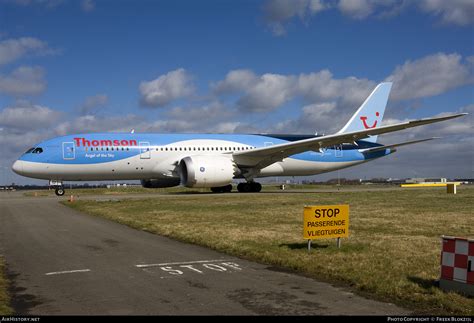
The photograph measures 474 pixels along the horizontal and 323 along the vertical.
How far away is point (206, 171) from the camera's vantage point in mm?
28641

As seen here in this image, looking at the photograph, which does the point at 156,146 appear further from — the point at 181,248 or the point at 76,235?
the point at 181,248

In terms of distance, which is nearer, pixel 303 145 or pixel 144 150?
pixel 303 145

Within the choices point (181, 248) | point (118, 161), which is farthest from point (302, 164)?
point (181, 248)

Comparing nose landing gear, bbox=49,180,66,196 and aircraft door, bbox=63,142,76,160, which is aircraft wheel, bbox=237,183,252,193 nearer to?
aircraft door, bbox=63,142,76,160

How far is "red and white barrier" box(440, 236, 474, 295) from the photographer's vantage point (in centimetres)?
630

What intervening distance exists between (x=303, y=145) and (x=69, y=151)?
15389 millimetres

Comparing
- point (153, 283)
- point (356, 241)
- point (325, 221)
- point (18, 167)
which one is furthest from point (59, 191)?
point (153, 283)

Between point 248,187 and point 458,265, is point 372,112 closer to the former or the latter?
point 248,187

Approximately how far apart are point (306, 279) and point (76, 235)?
7.95 meters

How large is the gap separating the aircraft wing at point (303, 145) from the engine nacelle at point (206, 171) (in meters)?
2.01

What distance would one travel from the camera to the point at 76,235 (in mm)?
12930

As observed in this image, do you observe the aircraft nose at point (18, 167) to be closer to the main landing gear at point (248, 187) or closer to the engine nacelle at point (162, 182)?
the engine nacelle at point (162, 182)

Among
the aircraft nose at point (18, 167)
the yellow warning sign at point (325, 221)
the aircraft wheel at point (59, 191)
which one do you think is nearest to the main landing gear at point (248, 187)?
the aircraft wheel at point (59, 191)

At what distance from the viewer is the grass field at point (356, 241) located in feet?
21.9
